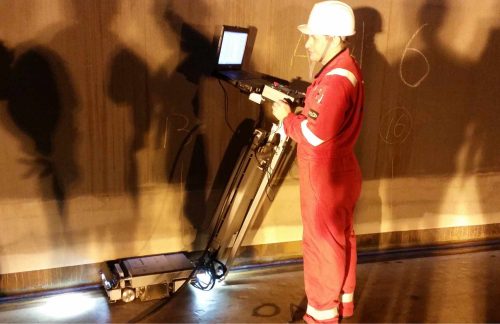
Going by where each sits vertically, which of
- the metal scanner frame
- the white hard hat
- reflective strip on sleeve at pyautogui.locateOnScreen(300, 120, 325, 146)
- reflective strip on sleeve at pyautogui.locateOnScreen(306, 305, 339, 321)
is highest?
the white hard hat

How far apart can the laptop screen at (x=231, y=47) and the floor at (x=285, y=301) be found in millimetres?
1288

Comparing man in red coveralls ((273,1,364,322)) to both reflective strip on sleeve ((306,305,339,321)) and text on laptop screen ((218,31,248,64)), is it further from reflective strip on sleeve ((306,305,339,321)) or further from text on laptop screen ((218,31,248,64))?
text on laptop screen ((218,31,248,64))

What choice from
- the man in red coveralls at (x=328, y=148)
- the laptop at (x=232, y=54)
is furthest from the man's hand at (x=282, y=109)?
the laptop at (x=232, y=54)

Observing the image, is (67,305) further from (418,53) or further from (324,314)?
(418,53)

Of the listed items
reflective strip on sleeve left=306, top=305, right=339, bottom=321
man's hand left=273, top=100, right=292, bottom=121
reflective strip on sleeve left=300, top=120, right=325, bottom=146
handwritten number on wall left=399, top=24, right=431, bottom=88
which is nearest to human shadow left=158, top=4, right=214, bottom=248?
man's hand left=273, top=100, right=292, bottom=121

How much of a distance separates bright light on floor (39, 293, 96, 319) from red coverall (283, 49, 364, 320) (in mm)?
1216

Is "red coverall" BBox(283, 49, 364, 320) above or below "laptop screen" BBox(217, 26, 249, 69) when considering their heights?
below

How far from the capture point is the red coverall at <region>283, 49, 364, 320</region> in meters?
2.31

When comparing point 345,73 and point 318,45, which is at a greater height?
point 318,45

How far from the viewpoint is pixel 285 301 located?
2949mm

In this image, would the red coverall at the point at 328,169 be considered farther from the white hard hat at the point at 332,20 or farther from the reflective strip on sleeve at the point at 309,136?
the white hard hat at the point at 332,20

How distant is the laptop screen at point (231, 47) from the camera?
2.70 meters

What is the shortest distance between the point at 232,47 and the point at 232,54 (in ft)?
0.14

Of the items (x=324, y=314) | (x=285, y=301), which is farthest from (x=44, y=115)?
(x=324, y=314)
